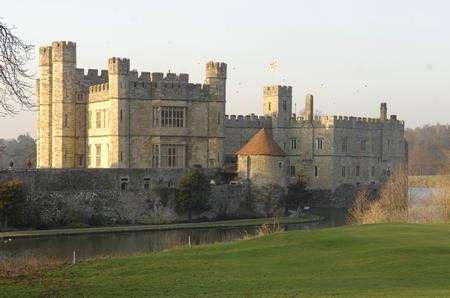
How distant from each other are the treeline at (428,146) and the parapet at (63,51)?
6960 cm

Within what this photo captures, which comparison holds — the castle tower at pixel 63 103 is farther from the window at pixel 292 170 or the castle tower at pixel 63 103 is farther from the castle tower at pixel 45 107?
the window at pixel 292 170

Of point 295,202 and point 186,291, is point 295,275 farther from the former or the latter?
point 295,202

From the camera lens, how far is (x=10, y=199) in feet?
151

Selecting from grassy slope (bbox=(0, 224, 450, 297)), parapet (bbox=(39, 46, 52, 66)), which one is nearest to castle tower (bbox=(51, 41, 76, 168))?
parapet (bbox=(39, 46, 52, 66))

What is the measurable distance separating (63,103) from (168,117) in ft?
25.6

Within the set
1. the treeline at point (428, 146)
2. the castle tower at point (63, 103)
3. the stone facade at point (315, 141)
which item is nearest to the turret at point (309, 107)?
the stone facade at point (315, 141)

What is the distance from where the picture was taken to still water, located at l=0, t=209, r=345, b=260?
36250mm

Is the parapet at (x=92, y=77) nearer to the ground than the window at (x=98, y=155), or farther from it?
farther from it

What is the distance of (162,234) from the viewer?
45.5 m

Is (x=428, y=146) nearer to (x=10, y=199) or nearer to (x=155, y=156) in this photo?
(x=155, y=156)

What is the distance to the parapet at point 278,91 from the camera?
2793 inches

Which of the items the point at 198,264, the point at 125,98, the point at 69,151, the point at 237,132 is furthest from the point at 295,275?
the point at 237,132

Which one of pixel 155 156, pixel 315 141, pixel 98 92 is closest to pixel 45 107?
pixel 98 92

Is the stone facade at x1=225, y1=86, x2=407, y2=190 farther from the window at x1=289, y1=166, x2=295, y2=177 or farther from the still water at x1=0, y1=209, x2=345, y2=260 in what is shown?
the still water at x1=0, y1=209, x2=345, y2=260
